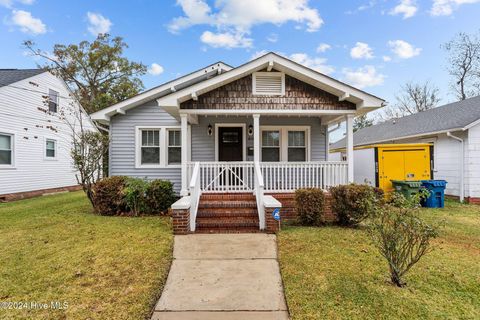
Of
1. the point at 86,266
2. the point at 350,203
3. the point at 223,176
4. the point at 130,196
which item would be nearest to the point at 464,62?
the point at 350,203

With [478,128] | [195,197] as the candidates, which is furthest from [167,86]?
[478,128]

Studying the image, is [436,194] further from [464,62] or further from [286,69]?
[464,62]

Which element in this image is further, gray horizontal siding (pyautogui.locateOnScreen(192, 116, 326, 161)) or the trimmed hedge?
gray horizontal siding (pyautogui.locateOnScreen(192, 116, 326, 161))

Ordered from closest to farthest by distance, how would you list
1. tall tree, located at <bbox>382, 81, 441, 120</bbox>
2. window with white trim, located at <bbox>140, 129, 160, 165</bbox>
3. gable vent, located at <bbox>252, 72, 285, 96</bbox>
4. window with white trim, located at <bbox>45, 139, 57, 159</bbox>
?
gable vent, located at <bbox>252, 72, 285, 96</bbox>, window with white trim, located at <bbox>140, 129, 160, 165</bbox>, window with white trim, located at <bbox>45, 139, 57, 159</bbox>, tall tree, located at <bbox>382, 81, 441, 120</bbox>

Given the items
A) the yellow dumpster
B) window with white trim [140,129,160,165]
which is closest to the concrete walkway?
window with white trim [140,129,160,165]

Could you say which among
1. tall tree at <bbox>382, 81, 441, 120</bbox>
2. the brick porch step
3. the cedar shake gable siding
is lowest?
the brick porch step

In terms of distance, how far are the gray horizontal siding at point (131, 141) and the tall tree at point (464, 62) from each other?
90.9 ft

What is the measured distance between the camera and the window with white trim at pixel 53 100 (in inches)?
535

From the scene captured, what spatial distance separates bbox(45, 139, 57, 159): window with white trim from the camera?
45.3 ft

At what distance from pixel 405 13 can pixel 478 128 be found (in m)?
7.12

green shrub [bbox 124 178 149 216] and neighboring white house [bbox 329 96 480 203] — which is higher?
neighboring white house [bbox 329 96 480 203]

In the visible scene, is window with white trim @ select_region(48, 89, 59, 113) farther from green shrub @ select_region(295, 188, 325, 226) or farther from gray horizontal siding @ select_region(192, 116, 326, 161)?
green shrub @ select_region(295, 188, 325, 226)

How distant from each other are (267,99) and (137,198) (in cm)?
468

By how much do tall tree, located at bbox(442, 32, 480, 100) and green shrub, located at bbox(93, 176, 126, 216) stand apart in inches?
1181
